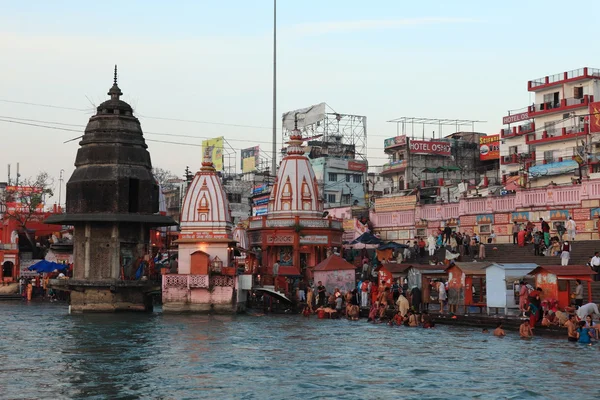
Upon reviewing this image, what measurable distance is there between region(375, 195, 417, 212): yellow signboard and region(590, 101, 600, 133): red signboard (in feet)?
44.6

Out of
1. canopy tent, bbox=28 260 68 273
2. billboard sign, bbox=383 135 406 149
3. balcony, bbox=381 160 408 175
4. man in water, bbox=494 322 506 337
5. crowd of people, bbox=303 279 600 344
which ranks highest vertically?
billboard sign, bbox=383 135 406 149

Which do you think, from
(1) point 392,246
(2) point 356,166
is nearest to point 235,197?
(2) point 356,166

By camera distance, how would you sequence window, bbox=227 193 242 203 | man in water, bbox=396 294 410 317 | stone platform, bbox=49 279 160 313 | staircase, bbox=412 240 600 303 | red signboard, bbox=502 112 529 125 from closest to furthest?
man in water, bbox=396 294 410 317 < staircase, bbox=412 240 600 303 < stone platform, bbox=49 279 160 313 < red signboard, bbox=502 112 529 125 < window, bbox=227 193 242 203

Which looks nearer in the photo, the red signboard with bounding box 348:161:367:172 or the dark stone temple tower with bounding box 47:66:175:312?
the dark stone temple tower with bounding box 47:66:175:312

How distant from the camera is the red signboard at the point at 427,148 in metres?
78.3

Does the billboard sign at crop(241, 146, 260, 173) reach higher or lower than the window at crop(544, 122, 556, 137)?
higher

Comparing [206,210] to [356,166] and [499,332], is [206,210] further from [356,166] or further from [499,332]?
[356,166]

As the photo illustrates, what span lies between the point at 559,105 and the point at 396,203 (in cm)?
1587

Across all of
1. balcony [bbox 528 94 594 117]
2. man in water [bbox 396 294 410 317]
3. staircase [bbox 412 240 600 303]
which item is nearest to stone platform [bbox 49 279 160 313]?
man in water [bbox 396 294 410 317]

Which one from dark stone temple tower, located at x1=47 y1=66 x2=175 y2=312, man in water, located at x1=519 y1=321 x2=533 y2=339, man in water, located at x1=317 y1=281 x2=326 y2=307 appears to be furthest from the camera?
man in water, located at x1=317 y1=281 x2=326 y2=307

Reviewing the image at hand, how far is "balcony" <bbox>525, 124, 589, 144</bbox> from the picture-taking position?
205 feet

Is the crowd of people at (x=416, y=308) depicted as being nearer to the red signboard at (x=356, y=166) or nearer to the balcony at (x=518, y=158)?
the balcony at (x=518, y=158)

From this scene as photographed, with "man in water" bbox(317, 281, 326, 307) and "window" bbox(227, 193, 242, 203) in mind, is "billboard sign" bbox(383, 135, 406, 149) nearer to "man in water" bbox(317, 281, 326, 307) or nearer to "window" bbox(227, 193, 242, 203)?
"window" bbox(227, 193, 242, 203)

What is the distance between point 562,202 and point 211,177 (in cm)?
1845
